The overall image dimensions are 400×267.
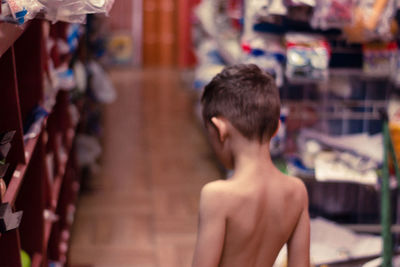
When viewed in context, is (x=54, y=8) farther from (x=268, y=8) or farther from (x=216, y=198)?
(x=268, y=8)

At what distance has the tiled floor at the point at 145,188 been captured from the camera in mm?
3904

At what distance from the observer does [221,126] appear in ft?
5.46

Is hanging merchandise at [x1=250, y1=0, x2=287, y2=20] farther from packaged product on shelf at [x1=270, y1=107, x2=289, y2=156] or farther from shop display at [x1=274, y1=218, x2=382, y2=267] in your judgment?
shop display at [x1=274, y1=218, x2=382, y2=267]

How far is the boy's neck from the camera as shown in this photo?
1679mm

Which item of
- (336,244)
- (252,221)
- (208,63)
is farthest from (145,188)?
(252,221)

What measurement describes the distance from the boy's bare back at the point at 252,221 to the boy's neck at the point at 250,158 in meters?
0.02

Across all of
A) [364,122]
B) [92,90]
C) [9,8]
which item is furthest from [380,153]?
[92,90]

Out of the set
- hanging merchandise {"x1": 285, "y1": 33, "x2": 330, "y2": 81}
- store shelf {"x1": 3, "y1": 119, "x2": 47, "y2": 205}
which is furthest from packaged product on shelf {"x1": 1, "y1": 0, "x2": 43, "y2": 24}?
hanging merchandise {"x1": 285, "y1": 33, "x2": 330, "y2": 81}

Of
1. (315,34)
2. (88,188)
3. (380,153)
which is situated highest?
(315,34)

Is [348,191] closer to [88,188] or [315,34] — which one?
[315,34]

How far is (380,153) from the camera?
11.1 feet

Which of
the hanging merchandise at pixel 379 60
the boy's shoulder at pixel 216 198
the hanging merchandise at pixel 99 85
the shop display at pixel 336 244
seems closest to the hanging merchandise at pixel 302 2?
the hanging merchandise at pixel 379 60

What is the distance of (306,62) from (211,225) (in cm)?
164

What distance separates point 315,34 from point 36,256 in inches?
71.7
